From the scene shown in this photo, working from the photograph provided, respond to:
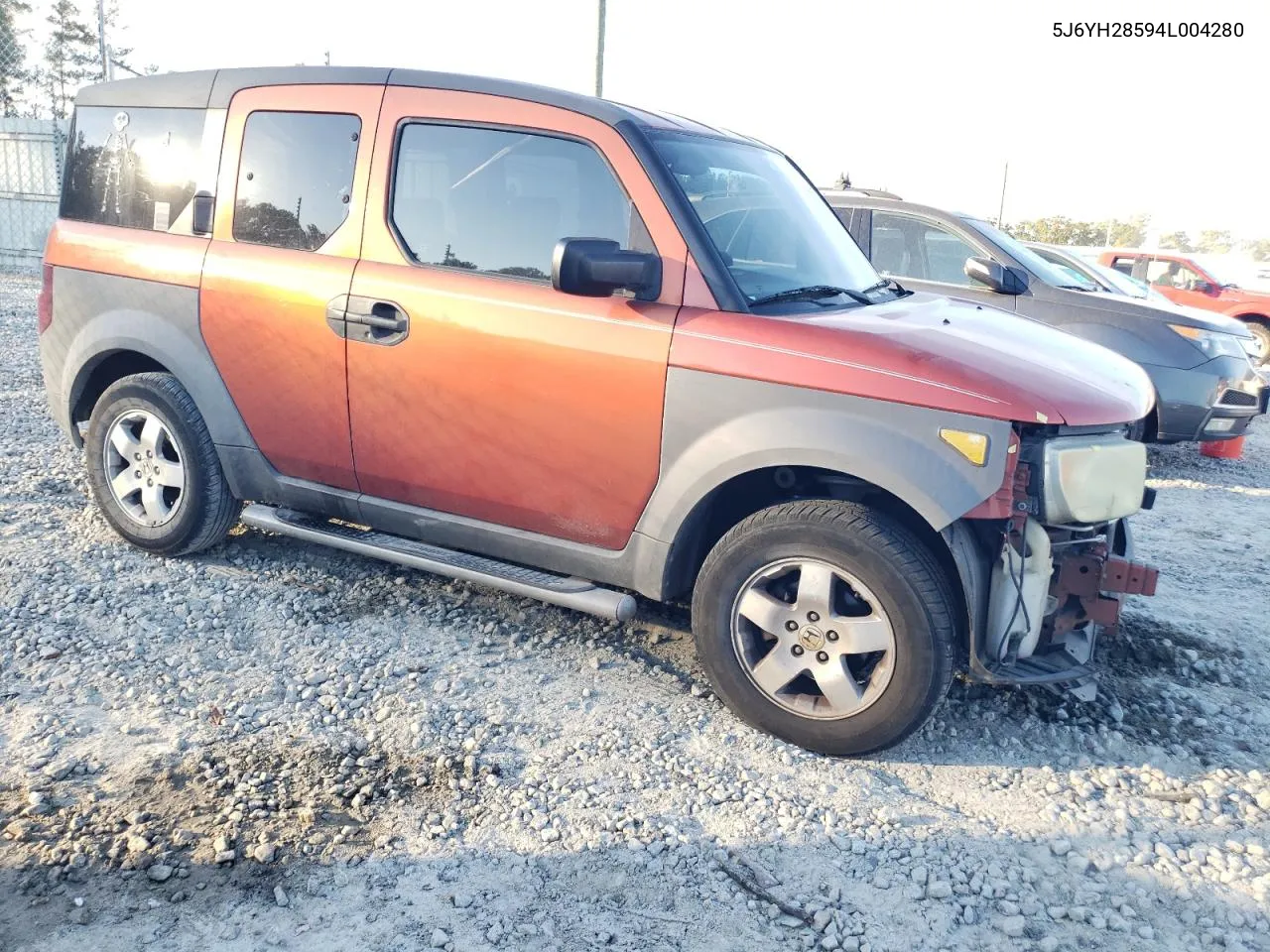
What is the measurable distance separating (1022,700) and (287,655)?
2724 millimetres

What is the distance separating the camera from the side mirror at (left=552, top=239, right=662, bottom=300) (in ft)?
10.9

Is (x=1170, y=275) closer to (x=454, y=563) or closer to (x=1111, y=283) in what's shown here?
(x=1111, y=283)

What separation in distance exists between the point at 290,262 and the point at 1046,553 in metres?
2.98

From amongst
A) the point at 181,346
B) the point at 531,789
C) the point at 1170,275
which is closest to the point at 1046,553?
the point at 531,789

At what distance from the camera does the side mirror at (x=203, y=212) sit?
14.5 feet

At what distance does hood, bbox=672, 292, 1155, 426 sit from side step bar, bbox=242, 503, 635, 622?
0.89 meters

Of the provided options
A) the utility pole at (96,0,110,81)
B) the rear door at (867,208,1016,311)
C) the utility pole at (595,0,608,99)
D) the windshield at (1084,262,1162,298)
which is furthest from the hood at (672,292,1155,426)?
the utility pole at (96,0,110,81)

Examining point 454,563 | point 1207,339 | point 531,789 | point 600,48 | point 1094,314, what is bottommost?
point 531,789

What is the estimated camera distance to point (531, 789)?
10.4ft

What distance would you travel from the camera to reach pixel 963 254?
761 centimetres

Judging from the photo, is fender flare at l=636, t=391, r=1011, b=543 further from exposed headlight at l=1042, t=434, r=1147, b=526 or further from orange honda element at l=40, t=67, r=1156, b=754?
exposed headlight at l=1042, t=434, r=1147, b=526

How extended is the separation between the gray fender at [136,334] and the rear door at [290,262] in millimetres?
88

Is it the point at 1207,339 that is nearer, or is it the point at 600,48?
the point at 1207,339

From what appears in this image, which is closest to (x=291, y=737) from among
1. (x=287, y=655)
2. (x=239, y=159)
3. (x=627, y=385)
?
(x=287, y=655)
